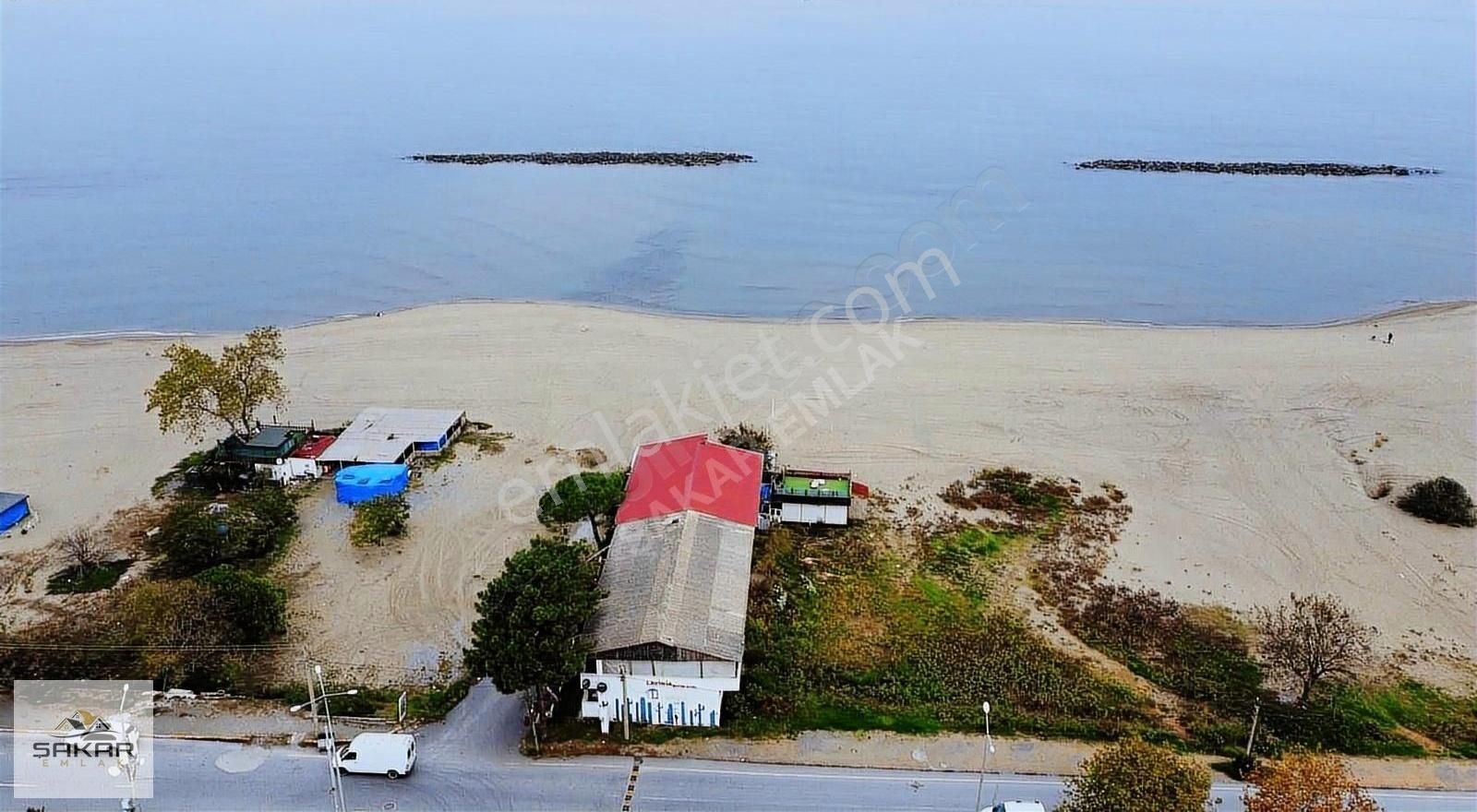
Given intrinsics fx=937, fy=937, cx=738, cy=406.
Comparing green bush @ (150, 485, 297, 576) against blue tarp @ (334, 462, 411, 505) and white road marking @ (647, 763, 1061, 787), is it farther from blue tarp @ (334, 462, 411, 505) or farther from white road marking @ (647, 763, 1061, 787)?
white road marking @ (647, 763, 1061, 787)

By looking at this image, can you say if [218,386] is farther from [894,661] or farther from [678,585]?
[894,661]

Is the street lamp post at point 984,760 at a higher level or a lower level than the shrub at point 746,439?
lower

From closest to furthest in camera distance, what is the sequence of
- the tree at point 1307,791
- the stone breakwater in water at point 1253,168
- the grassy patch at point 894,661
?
the tree at point 1307,791
the grassy patch at point 894,661
the stone breakwater in water at point 1253,168

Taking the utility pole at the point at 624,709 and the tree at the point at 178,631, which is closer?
the utility pole at the point at 624,709

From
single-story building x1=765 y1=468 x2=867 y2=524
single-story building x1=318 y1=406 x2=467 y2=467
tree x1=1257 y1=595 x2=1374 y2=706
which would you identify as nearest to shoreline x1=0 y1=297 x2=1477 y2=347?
single-story building x1=318 y1=406 x2=467 y2=467

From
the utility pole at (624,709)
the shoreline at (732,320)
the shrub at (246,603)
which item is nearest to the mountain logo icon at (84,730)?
the shrub at (246,603)

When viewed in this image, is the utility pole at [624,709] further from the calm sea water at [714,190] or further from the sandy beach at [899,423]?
the calm sea water at [714,190]
